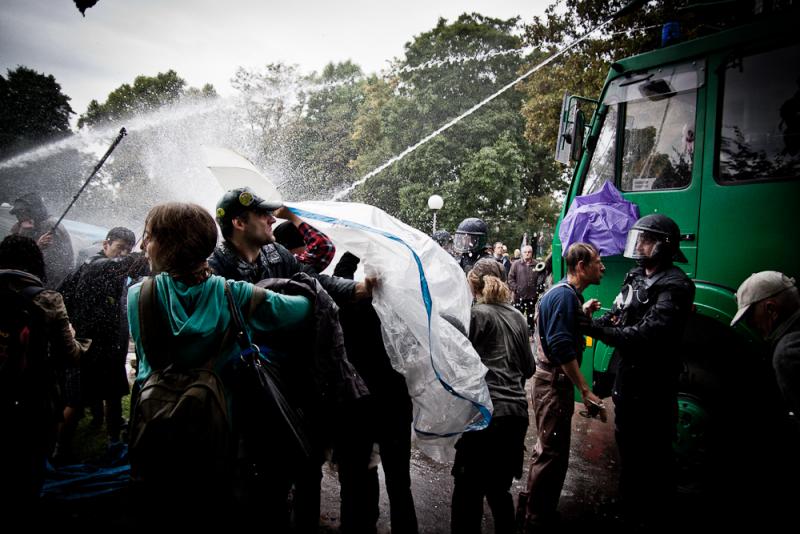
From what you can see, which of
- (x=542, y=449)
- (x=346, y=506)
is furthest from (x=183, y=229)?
(x=542, y=449)

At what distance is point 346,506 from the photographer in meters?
2.68

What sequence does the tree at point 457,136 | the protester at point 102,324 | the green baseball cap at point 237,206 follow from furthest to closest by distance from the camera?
1. the tree at point 457,136
2. the protester at point 102,324
3. the green baseball cap at point 237,206

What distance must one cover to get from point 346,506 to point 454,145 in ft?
69.0

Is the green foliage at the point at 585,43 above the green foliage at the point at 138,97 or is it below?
below

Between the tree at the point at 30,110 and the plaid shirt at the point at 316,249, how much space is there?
11.7 m

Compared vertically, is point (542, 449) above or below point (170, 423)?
below

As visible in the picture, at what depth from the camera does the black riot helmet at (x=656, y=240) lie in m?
3.12

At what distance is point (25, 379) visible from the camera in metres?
2.45

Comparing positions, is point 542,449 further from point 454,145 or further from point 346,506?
point 454,145

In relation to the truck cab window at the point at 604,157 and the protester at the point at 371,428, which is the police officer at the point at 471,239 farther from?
the protester at the point at 371,428

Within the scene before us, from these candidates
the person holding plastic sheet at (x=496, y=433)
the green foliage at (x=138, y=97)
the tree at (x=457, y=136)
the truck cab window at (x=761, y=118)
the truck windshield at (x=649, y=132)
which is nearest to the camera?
the person holding plastic sheet at (x=496, y=433)

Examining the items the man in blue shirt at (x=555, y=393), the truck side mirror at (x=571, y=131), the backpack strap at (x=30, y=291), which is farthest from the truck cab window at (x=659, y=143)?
the backpack strap at (x=30, y=291)

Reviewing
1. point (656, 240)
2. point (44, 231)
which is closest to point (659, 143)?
point (656, 240)

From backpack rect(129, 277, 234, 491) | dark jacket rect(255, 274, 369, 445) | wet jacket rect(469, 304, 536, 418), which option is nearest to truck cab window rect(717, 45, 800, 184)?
wet jacket rect(469, 304, 536, 418)
